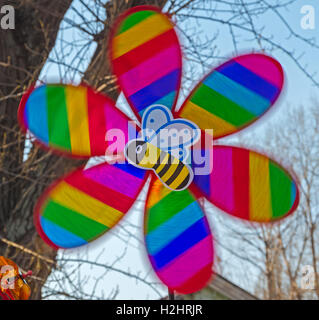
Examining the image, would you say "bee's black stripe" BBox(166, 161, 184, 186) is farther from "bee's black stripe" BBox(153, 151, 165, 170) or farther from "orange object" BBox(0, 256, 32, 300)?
"orange object" BBox(0, 256, 32, 300)

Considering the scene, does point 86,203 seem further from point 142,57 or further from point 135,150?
point 142,57

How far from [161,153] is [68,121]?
0.24 meters

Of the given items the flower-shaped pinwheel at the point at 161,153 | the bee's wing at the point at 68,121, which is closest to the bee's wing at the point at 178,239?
the flower-shaped pinwheel at the point at 161,153

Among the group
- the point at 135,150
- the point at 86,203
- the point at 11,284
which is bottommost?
the point at 11,284

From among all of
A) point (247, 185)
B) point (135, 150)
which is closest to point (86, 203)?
point (135, 150)

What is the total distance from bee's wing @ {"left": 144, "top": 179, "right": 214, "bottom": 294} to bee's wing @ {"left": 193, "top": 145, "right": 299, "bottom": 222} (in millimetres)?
56

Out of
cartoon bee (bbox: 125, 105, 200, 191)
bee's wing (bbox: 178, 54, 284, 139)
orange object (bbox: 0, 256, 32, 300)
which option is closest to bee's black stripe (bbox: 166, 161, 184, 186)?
cartoon bee (bbox: 125, 105, 200, 191)

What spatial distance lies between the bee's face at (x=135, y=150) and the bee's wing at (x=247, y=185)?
13 centimetres

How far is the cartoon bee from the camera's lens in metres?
1.21

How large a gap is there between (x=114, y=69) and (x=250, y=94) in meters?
0.33

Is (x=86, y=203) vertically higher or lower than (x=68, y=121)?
lower

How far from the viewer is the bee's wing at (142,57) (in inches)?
51.3

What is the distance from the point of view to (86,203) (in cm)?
124

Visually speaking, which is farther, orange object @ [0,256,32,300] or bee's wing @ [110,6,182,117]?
bee's wing @ [110,6,182,117]
